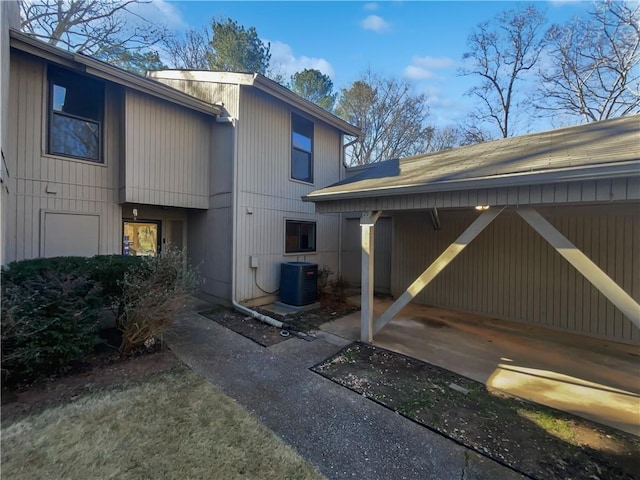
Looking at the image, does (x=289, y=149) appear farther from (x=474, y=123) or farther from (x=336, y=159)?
(x=474, y=123)

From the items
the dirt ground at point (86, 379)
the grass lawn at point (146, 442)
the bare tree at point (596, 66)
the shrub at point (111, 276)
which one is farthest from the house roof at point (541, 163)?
the bare tree at point (596, 66)

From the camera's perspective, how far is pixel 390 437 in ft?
8.42

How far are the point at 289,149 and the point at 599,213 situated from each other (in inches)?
265

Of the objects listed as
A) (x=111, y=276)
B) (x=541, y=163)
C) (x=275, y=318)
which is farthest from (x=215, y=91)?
(x=541, y=163)

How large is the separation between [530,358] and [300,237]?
5.75 meters

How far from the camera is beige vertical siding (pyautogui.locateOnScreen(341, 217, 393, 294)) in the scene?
28.8ft

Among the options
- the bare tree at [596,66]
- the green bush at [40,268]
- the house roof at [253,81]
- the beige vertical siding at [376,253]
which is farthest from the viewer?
the bare tree at [596,66]

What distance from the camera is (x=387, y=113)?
1764cm

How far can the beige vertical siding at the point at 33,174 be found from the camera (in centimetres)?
460

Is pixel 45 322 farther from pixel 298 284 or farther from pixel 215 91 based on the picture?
pixel 215 91

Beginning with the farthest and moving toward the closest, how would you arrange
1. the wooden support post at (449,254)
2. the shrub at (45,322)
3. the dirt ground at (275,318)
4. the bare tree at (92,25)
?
the bare tree at (92,25) < the dirt ground at (275,318) < the wooden support post at (449,254) < the shrub at (45,322)

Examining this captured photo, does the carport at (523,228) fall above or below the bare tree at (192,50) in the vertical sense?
below

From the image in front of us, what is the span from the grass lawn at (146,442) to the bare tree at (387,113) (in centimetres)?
1694

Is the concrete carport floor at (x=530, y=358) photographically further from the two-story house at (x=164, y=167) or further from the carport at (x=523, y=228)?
the two-story house at (x=164, y=167)
